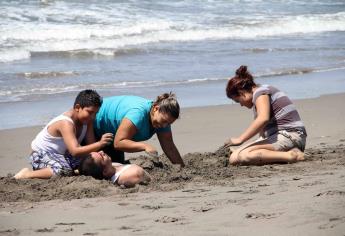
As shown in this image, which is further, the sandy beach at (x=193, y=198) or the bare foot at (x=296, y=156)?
the bare foot at (x=296, y=156)

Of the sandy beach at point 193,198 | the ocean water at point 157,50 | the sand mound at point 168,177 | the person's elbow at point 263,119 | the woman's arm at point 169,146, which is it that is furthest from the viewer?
the ocean water at point 157,50

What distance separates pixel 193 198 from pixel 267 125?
2.02 metres

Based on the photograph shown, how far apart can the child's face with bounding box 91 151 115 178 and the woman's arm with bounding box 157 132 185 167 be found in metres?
0.63

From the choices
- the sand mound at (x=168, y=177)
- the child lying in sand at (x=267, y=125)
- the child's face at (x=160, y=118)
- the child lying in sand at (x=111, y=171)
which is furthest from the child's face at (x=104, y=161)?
the child lying in sand at (x=267, y=125)

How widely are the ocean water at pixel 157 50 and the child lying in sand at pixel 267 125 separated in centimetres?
317

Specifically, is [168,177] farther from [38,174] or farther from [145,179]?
[38,174]

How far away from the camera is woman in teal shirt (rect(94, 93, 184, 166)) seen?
6137mm

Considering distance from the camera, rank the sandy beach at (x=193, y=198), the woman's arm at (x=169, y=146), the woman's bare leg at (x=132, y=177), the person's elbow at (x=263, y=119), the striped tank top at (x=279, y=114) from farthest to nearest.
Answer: the striped tank top at (x=279, y=114)
the person's elbow at (x=263, y=119)
the woman's arm at (x=169, y=146)
the woman's bare leg at (x=132, y=177)
the sandy beach at (x=193, y=198)

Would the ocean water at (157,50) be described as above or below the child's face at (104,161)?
above

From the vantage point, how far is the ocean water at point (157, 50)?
37.7 feet

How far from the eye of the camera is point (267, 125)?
279 inches

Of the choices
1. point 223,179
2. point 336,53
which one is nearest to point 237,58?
point 336,53

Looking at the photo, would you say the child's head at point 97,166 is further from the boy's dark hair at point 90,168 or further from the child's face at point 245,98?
the child's face at point 245,98

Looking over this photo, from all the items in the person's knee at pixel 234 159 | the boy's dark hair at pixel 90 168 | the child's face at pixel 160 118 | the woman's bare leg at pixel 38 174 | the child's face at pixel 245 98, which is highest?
the child's face at pixel 245 98
